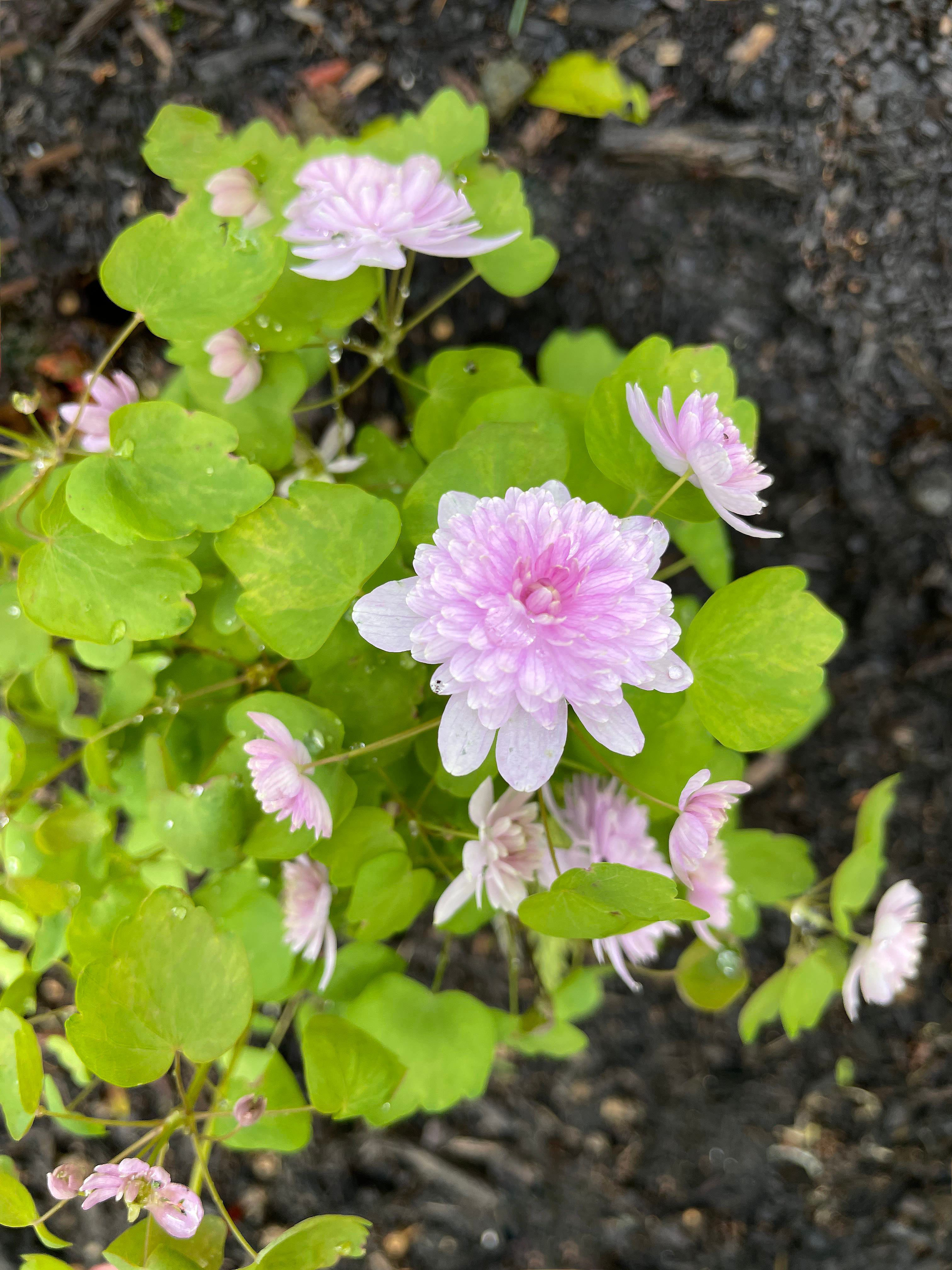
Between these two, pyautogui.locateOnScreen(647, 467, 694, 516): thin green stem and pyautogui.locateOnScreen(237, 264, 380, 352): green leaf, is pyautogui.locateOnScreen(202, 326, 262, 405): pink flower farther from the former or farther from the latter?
pyautogui.locateOnScreen(647, 467, 694, 516): thin green stem

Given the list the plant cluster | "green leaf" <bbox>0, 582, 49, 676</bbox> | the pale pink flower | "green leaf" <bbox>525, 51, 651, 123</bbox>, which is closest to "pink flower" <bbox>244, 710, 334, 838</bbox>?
the plant cluster

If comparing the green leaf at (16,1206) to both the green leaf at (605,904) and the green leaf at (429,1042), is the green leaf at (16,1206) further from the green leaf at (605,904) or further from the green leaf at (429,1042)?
the green leaf at (605,904)

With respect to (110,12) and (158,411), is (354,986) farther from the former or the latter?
(110,12)

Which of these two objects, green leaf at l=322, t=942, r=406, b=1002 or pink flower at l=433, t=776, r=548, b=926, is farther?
green leaf at l=322, t=942, r=406, b=1002

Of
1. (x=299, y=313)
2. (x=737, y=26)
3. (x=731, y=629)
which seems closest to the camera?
(x=731, y=629)

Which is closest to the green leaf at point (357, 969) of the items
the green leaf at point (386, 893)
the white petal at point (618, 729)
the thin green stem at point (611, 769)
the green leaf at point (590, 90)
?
the green leaf at point (386, 893)

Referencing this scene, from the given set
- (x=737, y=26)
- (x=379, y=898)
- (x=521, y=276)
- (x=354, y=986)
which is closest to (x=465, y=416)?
(x=521, y=276)

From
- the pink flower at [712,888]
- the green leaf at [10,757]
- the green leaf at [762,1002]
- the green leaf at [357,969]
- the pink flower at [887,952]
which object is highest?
the green leaf at [10,757]
